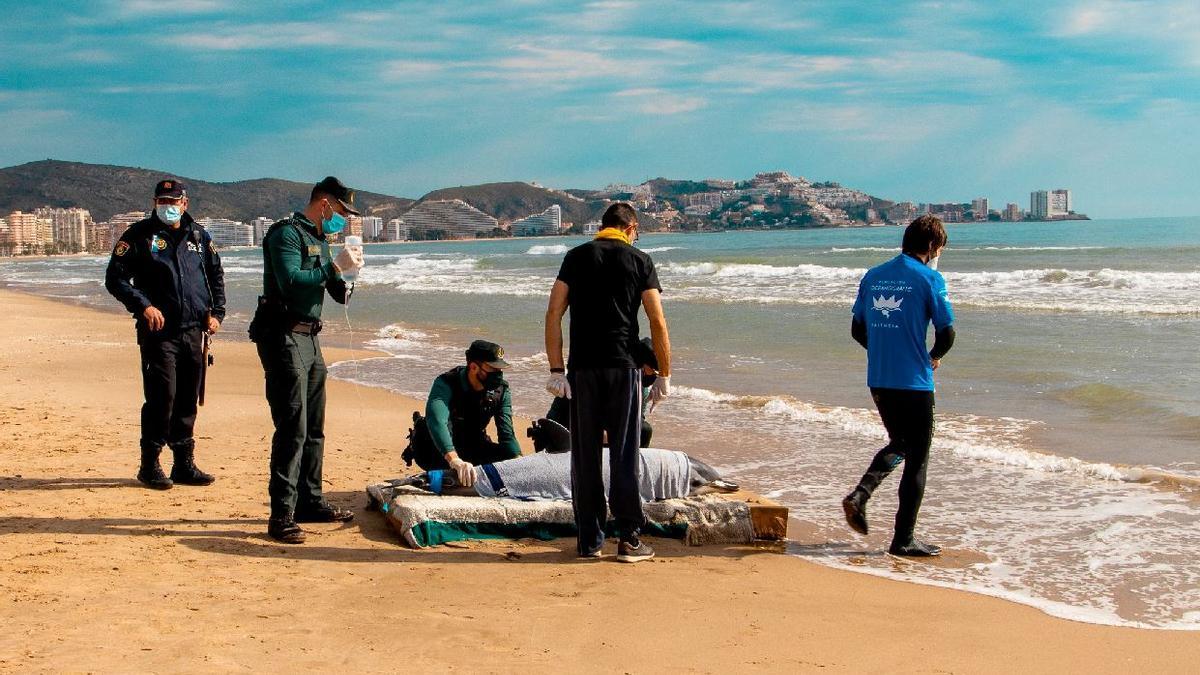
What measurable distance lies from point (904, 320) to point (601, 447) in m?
1.64

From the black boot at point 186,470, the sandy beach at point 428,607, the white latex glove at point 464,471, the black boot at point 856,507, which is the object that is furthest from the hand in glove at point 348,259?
the black boot at point 856,507

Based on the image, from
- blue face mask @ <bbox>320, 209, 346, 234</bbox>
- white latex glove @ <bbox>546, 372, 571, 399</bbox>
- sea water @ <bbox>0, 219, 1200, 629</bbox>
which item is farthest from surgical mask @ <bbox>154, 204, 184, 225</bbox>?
white latex glove @ <bbox>546, 372, 571, 399</bbox>

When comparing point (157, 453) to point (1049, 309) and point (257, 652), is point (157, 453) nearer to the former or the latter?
point (257, 652)

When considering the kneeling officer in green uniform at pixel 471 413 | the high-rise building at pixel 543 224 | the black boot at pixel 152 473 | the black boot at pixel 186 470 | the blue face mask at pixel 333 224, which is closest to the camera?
the blue face mask at pixel 333 224

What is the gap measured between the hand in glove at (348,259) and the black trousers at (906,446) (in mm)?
2684

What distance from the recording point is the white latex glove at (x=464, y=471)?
5793 millimetres

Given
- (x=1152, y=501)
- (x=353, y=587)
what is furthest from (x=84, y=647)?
(x=1152, y=501)

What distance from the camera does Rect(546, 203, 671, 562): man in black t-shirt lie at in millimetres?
5227

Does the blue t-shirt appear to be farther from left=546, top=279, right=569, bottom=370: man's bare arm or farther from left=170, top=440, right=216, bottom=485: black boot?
left=170, top=440, right=216, bottom=485: black boot

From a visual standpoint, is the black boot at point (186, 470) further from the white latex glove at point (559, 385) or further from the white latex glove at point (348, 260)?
the white latex glove at point (559, 385)

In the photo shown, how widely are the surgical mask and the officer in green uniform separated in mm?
1344

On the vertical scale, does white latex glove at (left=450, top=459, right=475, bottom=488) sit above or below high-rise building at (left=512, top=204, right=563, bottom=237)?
below

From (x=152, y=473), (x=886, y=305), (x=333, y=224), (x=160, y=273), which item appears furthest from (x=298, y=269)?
(x=886, y=305)

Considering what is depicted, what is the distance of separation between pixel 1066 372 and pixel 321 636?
1040 centimetres
